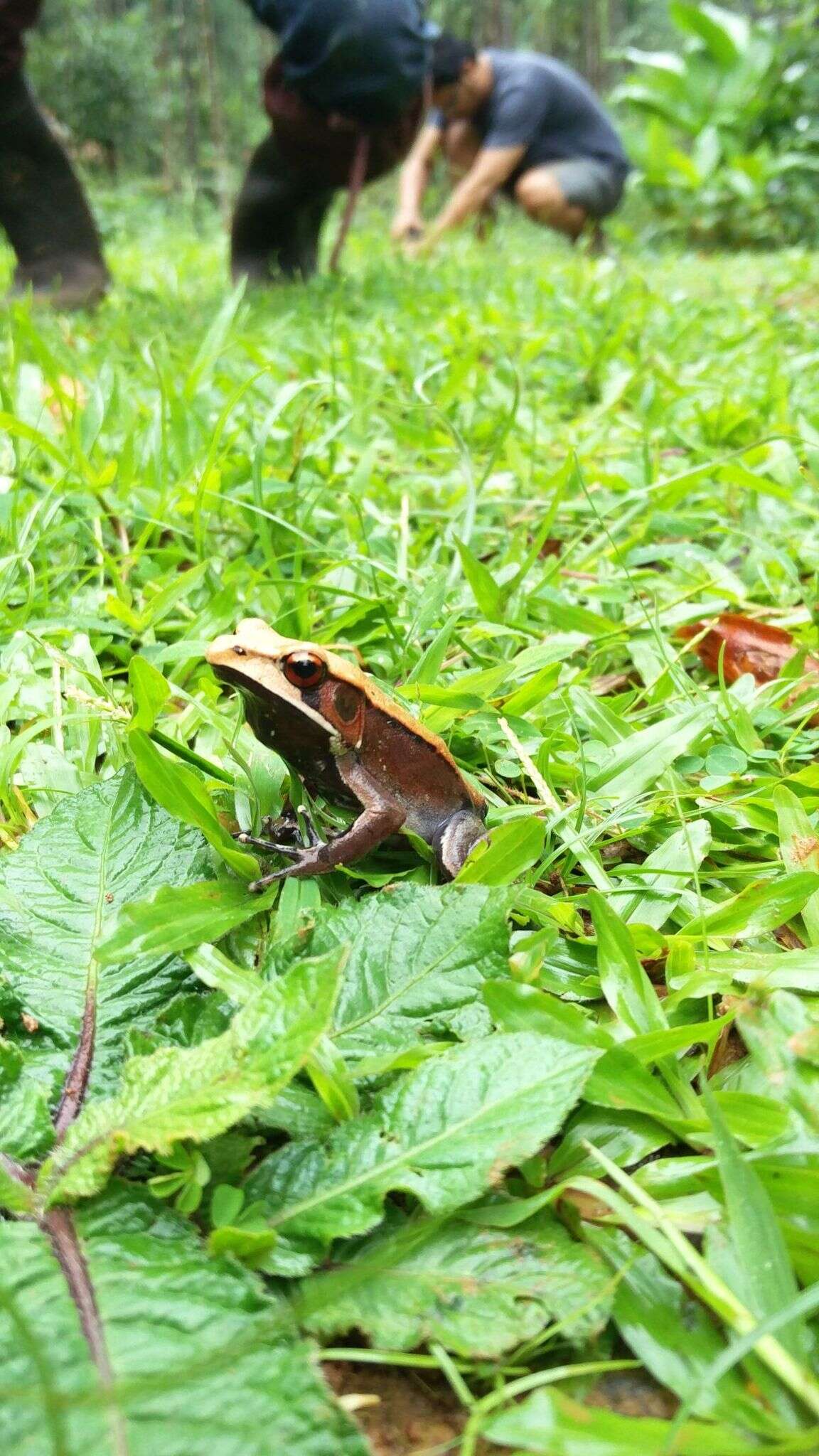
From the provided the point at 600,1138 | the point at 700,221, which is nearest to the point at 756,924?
the point at 600,1138

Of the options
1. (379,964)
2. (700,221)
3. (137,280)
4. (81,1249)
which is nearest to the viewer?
(81,1249)

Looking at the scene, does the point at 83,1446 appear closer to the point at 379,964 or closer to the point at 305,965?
the point at 305,965

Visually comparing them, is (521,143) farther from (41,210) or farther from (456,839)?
(456,839)

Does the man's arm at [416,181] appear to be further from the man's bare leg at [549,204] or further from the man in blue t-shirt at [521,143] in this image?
the man's bare leg at [549,204]

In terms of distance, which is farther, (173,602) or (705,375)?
(705,375)

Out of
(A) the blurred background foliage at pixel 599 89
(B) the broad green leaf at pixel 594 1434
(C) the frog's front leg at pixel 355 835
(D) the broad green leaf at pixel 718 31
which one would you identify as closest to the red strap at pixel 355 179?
(A) the blurred background foliage at pixel 599 89

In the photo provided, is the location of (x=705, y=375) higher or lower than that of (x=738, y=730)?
higher

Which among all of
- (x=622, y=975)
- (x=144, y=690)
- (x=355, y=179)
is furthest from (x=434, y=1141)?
(x=355, y=179)

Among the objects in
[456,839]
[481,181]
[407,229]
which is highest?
[481,181]
